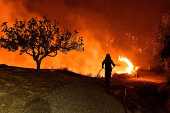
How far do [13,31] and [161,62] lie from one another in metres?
22.0

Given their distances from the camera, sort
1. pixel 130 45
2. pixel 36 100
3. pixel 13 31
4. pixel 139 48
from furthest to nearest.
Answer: pixel 130 45
pixel 139 48
pixel 13 31
pixel 36 100

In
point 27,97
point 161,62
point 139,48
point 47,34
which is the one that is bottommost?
point 27,97

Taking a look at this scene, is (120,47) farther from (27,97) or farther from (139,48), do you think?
(27,97)

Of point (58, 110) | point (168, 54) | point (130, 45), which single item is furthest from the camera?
point (130, 45)

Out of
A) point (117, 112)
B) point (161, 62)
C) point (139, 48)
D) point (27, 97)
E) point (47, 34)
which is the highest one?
point (139, 48)

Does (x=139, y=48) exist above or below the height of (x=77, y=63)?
above

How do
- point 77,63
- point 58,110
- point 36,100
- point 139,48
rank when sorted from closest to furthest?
point 58,110
point 36,100
point 77,63
point 139,48

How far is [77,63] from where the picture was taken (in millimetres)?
86562

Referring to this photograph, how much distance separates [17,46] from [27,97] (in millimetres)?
7143

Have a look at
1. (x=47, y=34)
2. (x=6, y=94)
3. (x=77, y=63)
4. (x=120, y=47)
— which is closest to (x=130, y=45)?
(x=120, y=47)

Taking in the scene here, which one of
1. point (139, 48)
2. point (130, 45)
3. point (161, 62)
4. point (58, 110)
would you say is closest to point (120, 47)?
point (130, 45)

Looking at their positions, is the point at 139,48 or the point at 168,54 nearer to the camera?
the point at 168,54

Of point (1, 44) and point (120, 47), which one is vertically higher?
point (120, 47)

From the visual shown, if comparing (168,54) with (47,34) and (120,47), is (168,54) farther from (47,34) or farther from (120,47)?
(120,47)
